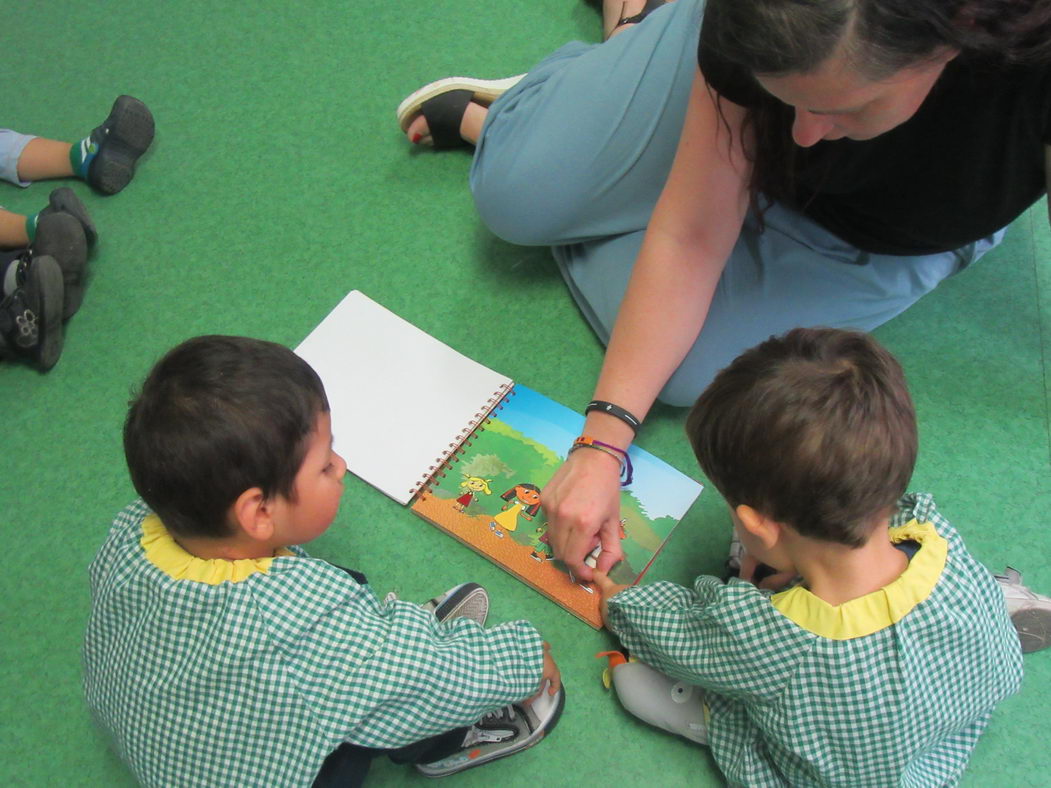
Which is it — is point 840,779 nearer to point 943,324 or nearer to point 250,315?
point 943,324

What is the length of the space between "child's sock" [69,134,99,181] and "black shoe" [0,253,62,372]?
0.26 meters

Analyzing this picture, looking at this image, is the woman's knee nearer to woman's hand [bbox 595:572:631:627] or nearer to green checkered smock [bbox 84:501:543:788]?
woman's hand [bbox 595:572:631:627]

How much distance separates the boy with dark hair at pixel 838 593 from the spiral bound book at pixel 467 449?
221mm

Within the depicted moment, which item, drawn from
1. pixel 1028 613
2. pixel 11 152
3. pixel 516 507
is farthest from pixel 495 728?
pixel 11 152

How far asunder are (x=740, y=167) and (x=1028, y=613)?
64 centimetres

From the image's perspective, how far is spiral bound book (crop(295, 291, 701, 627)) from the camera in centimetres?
111

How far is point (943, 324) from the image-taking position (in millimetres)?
1296

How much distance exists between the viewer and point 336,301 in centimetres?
134

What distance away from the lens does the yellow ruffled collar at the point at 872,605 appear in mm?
784

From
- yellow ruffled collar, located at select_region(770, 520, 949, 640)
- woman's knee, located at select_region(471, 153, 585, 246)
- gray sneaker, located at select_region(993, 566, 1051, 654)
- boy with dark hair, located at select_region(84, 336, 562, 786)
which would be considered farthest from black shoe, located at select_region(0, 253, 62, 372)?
gray sneaker, located at select_region(993, 566, 1051, 654)

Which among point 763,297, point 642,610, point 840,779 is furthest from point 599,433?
point 840,779

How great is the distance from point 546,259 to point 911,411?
72 cm

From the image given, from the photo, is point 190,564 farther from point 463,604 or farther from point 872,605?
point 872,605

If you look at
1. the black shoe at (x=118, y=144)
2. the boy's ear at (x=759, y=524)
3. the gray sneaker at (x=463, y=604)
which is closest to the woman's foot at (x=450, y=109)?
the black shoe at (x=118, y=144)
